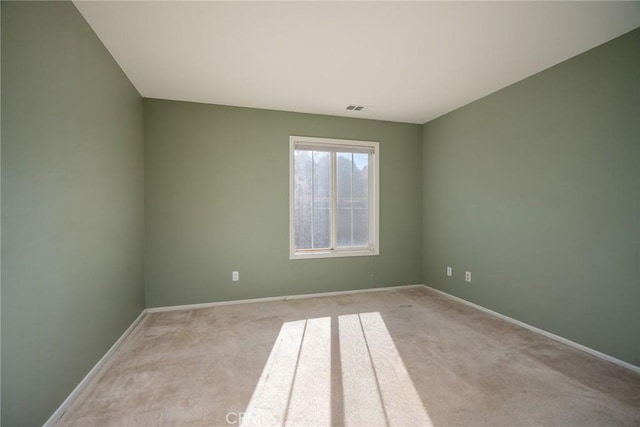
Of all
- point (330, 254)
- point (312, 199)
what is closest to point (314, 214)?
point (312, 199)

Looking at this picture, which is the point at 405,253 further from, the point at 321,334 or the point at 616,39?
the point at 616,39

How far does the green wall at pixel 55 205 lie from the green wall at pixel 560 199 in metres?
3.74

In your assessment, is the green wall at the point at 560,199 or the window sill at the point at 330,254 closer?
the green wall at the point at 560,199

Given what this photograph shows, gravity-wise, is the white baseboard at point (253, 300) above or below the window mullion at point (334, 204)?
below

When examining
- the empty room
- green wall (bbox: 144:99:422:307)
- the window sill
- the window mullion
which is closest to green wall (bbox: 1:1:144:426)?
the empty room

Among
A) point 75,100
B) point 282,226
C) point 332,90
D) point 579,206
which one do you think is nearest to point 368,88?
point 332,90

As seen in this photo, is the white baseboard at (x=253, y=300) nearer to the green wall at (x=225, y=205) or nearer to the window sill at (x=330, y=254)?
the green wall at (x=225, y=205)

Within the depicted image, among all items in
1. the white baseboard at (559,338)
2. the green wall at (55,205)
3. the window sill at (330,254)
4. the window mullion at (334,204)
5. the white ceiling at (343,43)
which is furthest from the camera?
the window mullion at (334,204)

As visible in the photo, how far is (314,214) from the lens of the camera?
13.3 feet

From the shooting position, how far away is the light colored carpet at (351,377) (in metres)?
1.69

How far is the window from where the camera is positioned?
156 inches

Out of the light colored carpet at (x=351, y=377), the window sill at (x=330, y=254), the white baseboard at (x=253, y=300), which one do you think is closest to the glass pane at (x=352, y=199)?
the window sill at (x=330, y=254)

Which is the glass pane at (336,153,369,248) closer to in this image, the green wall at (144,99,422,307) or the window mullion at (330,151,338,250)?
the window mullion at (330,151,338,250)

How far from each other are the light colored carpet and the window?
1214mm
